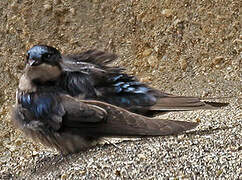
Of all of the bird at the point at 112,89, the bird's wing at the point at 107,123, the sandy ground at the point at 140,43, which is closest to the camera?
the bird's wing at the point at 107,123

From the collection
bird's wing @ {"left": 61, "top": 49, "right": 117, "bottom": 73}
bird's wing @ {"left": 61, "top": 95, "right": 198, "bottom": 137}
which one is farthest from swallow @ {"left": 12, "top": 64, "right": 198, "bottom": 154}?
bird's wing @ {"left": 61, "top": 49, "right": 117, "bottom": 73}

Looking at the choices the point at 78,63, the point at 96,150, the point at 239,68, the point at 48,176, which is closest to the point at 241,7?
the point at 239,68

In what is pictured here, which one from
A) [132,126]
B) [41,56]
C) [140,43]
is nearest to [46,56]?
[41,56]

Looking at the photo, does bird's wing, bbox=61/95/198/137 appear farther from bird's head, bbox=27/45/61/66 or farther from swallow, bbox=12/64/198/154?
bird's head, bbox=27/45/61/66

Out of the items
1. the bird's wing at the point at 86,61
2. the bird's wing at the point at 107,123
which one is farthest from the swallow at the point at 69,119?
the bird's wing at the point at 86,61

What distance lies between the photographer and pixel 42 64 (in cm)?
321

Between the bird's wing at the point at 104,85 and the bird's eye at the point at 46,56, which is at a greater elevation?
the bird's eye at the point at 46,56

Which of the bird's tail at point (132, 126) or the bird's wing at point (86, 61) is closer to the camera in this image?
the bird's tail at point (132, 126)

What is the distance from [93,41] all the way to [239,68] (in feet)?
4.59

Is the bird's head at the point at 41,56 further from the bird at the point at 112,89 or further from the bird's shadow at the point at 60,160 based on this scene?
the bird's shadow at the point at 60,160

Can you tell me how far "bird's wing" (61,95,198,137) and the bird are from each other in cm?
16

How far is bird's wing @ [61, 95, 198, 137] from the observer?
3.14 metres

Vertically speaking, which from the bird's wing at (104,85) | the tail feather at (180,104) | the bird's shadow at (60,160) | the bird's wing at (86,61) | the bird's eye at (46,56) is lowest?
the bird's shadow at (60,160)

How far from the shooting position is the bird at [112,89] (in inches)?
131
